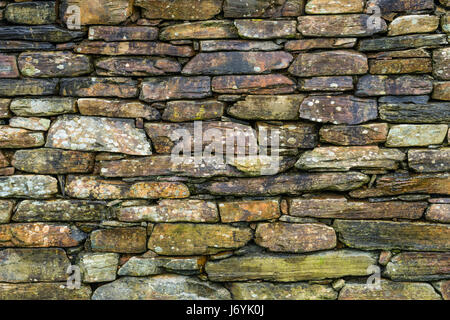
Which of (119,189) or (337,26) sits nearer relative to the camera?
(337,26)

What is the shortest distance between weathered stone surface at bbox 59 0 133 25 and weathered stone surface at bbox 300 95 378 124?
160cm

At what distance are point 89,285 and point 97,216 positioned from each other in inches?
23.9

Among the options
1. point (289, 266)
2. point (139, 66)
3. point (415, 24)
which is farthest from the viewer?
point (289, 266)

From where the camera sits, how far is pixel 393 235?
2820mm

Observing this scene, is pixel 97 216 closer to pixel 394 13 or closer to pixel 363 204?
pixel 363 204

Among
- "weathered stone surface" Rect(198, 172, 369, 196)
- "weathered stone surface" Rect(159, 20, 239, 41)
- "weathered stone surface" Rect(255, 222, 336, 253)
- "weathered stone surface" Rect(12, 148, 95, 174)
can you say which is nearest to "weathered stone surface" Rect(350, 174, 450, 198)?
"weathered stone surface" Rect(198, 172, 369, 196)

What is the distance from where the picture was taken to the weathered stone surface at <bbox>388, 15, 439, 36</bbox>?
2.66 meters

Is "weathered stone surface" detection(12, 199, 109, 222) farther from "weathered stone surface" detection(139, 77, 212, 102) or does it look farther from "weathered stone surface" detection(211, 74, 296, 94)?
"weathered stone surface" detection(211, 74, 296, 94)

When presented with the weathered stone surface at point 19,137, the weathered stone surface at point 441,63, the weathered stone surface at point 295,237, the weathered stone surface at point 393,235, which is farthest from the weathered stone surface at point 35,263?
the weathered stone surface at point 441,63

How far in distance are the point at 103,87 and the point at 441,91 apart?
8.86 ft

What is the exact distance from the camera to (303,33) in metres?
2.70

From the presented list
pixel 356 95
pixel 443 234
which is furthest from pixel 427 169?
pixel 356 95

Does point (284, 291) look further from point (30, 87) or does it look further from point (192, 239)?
point (30, 87)

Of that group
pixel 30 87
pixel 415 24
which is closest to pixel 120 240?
pixel 30 87
